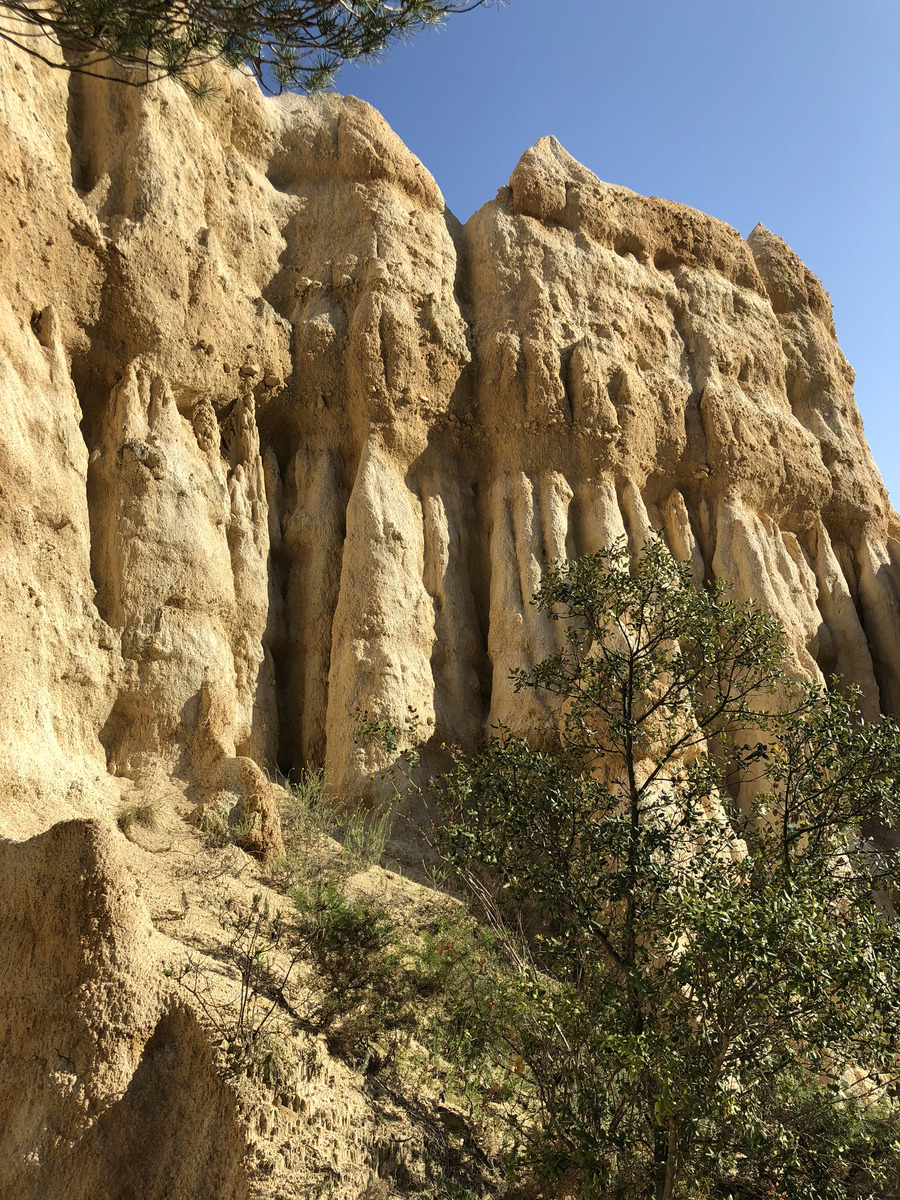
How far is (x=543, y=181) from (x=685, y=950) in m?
14.9

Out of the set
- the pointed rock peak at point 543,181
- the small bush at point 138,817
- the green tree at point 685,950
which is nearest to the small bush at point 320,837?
the small bush at point 138,817

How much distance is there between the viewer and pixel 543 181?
16375 millimetres

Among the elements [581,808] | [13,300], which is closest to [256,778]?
[581,808]

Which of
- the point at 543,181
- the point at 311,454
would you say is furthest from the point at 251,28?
the point at 543,181

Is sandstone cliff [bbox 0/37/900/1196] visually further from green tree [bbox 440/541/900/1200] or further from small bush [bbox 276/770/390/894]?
green tree [bbox 440/541/900/1200]

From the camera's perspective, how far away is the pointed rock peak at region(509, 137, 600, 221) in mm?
16203

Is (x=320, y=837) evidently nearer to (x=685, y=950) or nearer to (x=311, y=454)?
(x=685, y=950)

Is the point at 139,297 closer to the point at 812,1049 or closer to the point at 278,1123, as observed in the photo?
the point at 278,1123

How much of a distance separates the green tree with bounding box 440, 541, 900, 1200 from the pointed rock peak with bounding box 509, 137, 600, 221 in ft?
37.7

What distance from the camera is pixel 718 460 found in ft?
51.5

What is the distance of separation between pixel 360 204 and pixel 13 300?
650 cm

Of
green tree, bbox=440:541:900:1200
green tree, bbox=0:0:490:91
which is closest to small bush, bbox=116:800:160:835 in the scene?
green tree, bbox=440:541:900:1200

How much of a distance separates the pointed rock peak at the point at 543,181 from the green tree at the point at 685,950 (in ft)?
37.7

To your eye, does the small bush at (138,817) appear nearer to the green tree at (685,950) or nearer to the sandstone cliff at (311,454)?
the sandstone cliff at (311,454)
